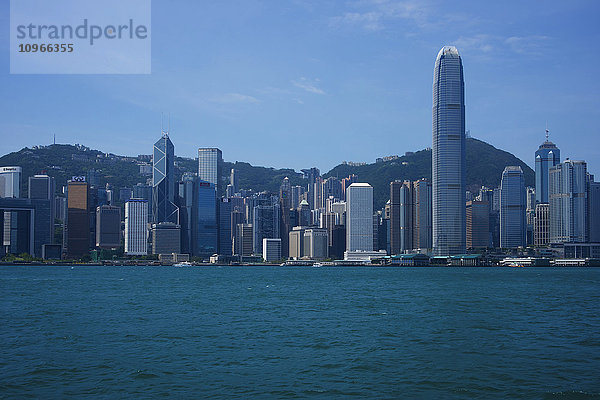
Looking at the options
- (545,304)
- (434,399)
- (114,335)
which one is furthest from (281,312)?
(434,399)

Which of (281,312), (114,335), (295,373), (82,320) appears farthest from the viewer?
(281,312)

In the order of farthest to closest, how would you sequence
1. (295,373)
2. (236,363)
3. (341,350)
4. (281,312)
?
(281,312) < (341,350) < (236,363) < (295,373)

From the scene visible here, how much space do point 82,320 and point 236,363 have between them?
18.7 m

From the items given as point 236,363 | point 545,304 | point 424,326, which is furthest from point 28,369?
point 545,304

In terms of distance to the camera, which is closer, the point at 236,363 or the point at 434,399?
the point at 434,399

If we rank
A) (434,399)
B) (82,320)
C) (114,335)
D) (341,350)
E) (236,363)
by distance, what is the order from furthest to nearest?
(82,320) → (114,335) → (341,350) → (236,363) → (434,399)

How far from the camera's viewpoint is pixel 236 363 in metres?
26.8

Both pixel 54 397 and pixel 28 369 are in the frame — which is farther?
pixel 28 369

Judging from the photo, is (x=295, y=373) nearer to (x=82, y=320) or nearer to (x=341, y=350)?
(x=341, y=350)

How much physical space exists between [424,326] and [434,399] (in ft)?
57.2

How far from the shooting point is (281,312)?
1859 inches

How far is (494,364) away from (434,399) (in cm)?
653

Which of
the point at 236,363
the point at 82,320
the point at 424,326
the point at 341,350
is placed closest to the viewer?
the point at 236,363

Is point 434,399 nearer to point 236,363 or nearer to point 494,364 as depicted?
point 494,364
